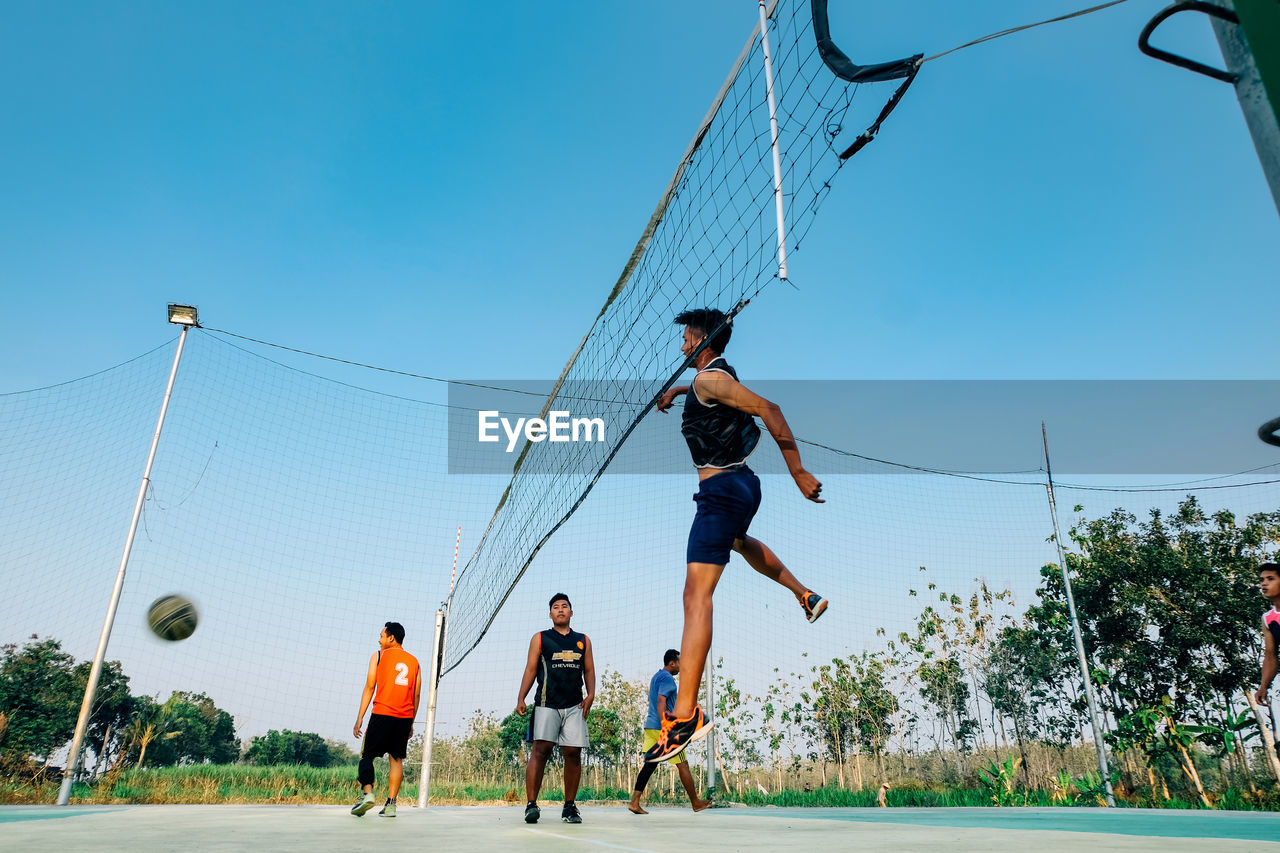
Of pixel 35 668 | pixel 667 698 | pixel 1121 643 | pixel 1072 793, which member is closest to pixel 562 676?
pixel 667 698

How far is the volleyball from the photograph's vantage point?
920cm

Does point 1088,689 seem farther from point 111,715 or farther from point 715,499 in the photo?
point 111,715

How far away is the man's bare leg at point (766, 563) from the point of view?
2906 millimetres

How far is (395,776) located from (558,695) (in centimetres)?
161

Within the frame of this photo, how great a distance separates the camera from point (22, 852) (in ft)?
7.40

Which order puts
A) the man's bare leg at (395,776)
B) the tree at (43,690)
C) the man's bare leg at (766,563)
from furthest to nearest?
the tree at (43,690)
the man's bare leg at (395,776)
the man's bare leg at (766,563)

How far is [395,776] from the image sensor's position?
5.67 metres

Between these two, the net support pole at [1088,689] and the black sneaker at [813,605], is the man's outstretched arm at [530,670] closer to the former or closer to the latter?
the black sneaker at [813,605]

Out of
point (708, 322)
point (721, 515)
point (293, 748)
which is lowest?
point (293, 748)

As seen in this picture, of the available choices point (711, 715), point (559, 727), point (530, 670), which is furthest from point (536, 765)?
point (711, 715)

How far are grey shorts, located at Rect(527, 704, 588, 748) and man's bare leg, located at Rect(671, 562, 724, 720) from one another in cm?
287

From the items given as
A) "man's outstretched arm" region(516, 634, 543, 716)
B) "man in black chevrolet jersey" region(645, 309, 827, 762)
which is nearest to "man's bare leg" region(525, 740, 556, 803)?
"man's outstretched arm" region(516, 634, 543, 716)

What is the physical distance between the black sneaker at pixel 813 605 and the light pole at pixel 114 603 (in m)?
8.69

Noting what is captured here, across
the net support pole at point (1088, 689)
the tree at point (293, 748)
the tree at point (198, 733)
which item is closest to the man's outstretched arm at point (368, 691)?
the net support pole at point (1088, 689)
